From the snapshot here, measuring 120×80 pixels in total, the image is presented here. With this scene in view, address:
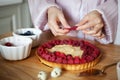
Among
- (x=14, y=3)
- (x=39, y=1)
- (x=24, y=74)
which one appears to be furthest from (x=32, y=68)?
(x=14, y=3)

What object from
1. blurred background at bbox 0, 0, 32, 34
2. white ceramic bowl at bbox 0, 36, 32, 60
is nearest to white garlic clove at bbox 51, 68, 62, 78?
white ceramic bowl at bbox 0, 36, 32, 60

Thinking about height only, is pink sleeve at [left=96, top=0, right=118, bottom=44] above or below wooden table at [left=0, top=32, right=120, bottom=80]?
above

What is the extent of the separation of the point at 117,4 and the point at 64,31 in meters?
0.24

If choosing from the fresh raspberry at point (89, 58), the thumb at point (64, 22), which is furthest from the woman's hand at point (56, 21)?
the fresh raspberry at point (89, 58)

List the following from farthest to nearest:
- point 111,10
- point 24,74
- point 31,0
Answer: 1. point 31,0
2. point 111,10
3. point 24,74

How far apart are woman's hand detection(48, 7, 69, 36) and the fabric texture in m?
0.04

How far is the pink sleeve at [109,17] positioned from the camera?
68 cm

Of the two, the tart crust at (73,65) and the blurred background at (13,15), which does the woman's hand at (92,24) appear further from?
the blurred background at (13,15)

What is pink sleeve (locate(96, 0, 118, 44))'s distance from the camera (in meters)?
0.68

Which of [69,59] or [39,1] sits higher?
[39,1]

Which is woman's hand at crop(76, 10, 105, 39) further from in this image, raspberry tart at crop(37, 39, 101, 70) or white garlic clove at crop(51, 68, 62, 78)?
white garlic clove at crop(51, 68, 62, 78)

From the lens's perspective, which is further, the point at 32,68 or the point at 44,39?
the point at 44,39

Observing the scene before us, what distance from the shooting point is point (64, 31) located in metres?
0.62

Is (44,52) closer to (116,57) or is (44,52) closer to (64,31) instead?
(64,31)
